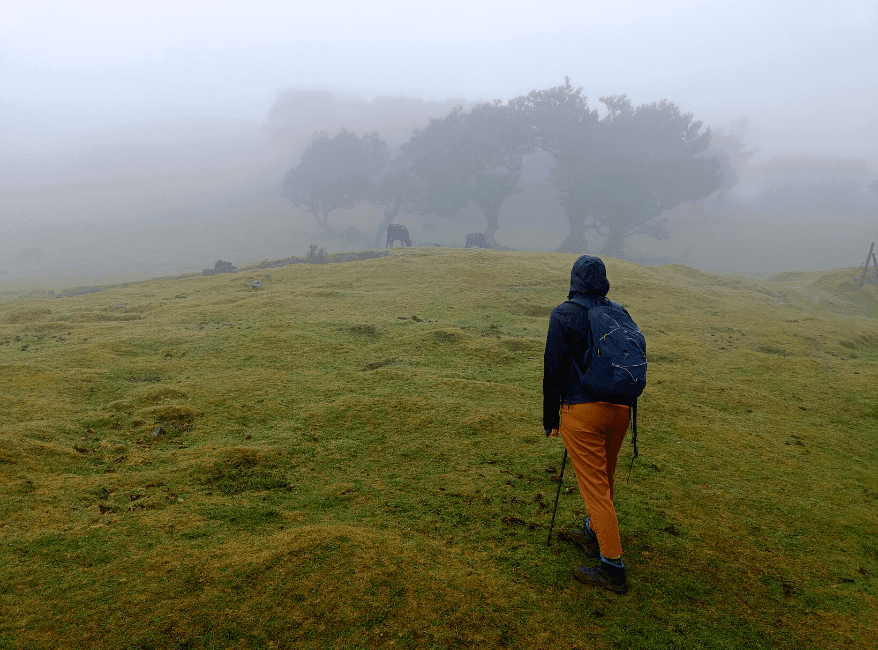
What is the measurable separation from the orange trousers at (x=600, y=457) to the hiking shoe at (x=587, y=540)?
47 centimetres

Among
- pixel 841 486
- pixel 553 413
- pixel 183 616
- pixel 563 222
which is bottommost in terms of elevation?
pixel 841 486

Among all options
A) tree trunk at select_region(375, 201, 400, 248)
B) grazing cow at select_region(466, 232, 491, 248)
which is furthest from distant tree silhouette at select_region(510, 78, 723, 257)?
tree trunk at select_region(375, 201, 400, 248)

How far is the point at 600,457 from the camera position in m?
4.00

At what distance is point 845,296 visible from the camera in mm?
28031

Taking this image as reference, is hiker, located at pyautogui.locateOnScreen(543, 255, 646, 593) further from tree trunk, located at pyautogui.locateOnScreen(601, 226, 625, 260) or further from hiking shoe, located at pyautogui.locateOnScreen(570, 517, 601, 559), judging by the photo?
tree trunk, located at pyautogui.locateOnScreen(601, 226, 625, 260)

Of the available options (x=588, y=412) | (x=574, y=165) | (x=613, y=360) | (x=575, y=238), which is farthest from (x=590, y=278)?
(x=574, y=165)

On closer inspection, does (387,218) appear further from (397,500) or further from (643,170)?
(397,500)

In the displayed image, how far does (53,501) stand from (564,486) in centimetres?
503

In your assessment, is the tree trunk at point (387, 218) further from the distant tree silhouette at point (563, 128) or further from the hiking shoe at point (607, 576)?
the hiking shoe at point (607, 576)

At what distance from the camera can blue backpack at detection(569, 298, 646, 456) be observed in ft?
12.7

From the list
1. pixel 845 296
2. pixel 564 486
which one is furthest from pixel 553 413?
pixel 845 296

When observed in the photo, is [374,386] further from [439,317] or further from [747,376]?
[747,376]

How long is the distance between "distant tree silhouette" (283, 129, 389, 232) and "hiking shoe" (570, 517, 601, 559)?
6994cm

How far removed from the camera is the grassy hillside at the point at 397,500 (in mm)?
3611
